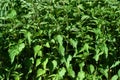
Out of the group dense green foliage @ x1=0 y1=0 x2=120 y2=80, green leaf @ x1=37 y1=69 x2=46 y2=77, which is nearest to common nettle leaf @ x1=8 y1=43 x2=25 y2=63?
dense green foliage @ x1=0 y1=0 x2=120 y2=80

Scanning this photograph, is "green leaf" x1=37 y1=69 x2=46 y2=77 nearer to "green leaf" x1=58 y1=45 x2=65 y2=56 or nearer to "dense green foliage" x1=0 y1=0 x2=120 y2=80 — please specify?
"dense green foliage" x1=0 y1=0 x2=120 y2=80

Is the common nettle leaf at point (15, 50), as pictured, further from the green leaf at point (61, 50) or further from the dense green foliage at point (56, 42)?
the green leaf at point (61, 50)

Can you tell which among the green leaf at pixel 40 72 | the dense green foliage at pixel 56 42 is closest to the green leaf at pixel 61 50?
the dense green foliage at pixel 56 42

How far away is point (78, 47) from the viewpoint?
5086 millimetres

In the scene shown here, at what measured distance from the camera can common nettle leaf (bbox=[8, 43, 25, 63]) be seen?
186 inches

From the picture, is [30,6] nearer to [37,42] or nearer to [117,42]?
[37,42]

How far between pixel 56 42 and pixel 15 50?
54 cm

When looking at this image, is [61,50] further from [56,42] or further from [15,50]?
[15,50]

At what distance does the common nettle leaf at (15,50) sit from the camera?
4723 millimetres

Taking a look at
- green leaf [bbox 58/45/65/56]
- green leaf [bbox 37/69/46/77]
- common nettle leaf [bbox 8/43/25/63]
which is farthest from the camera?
green leaf [bbox 37/69/46/77]

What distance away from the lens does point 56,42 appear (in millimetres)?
4910

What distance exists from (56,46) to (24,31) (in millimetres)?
454

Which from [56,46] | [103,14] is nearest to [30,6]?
[56,46]

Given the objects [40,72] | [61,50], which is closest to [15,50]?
[40,72]
